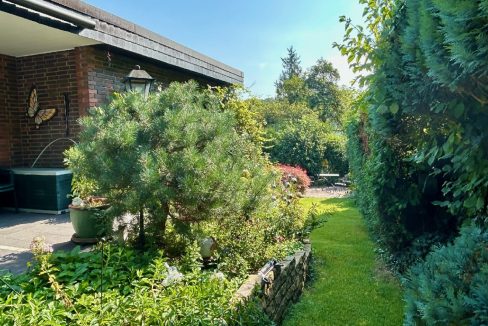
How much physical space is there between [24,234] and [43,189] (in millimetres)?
1281

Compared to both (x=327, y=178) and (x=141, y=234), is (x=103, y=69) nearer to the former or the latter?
(x=141, y=234)

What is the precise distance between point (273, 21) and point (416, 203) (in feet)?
49.7

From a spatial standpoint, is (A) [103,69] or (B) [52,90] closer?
(A) [103,69]

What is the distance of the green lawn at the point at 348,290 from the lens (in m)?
3.65

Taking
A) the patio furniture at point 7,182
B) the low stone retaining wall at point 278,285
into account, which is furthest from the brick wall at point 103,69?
the low stone retaining wall at point 278,285

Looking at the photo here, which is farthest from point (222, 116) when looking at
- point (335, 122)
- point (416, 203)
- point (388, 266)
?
point (335, 122)

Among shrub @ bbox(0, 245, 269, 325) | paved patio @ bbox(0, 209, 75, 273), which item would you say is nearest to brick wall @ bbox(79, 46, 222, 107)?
paved patio @ bbox(0, 209, 75, 273)

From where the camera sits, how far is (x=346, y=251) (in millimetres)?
5789

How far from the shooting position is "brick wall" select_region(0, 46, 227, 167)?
6492mm

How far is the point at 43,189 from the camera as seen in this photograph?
6.05m

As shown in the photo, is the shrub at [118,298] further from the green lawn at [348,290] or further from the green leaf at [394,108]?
the green leaf at [394,108]

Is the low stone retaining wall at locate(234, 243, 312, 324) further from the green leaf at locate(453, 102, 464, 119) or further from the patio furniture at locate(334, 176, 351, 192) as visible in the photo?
the patio furniture at locate(334, 176, 351, 192)

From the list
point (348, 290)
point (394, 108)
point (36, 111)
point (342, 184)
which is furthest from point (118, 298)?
point (342, 184)

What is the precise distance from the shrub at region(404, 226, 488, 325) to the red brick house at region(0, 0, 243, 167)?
551 cm
